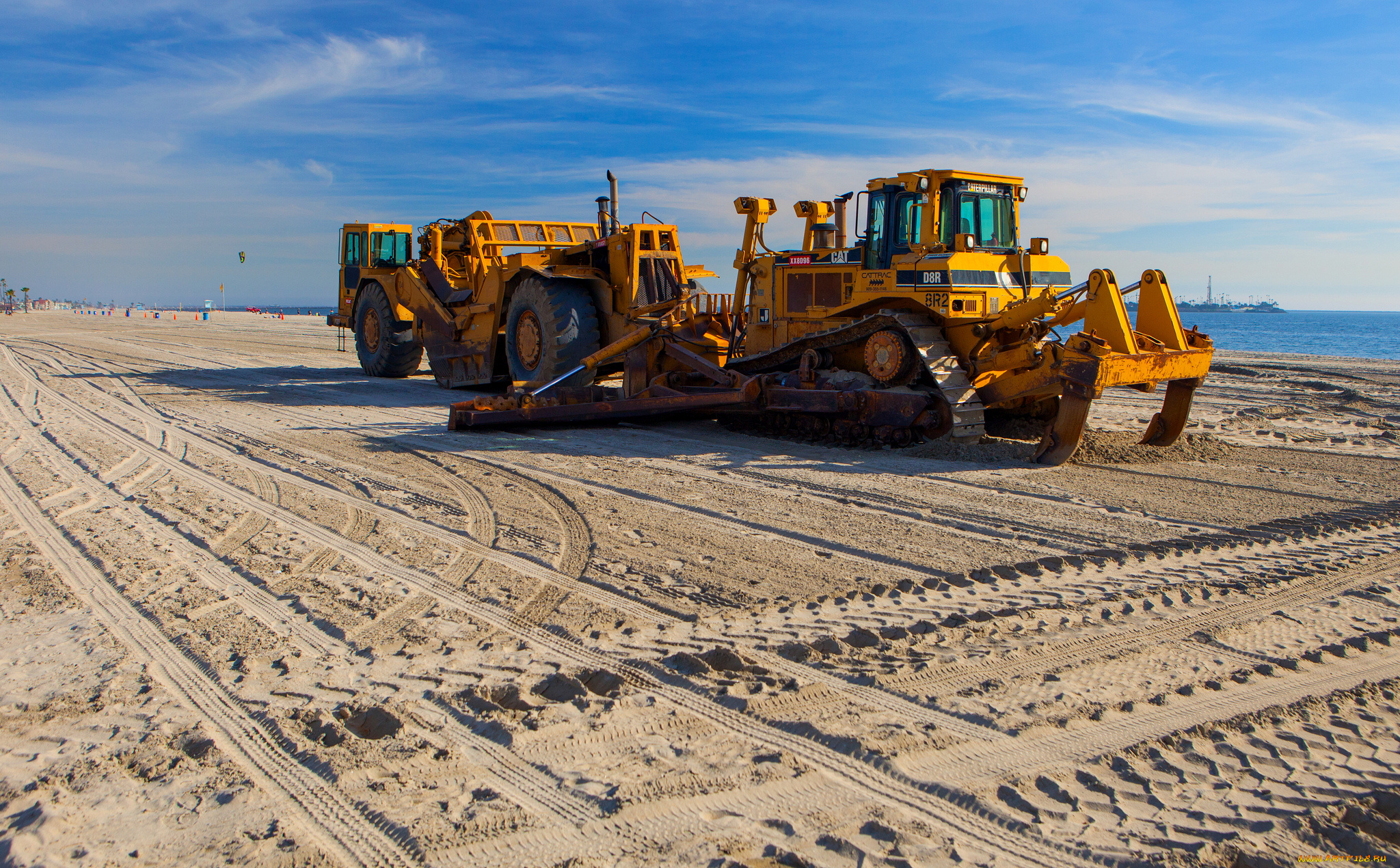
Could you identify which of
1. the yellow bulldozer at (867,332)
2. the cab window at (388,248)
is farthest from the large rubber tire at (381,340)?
the yellow bulldozer at (867,332)

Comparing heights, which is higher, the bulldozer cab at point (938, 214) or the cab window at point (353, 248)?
the cab window at point (353, 248)

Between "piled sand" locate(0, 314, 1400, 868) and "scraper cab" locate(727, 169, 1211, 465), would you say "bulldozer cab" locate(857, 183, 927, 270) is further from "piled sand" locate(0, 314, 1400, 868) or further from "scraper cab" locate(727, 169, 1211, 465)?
"piled sand" locate(0, 314, 1400, 868)

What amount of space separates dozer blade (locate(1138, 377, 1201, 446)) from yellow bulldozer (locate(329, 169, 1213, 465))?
13 millimetres

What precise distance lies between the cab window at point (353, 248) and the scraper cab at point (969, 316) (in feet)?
33.8

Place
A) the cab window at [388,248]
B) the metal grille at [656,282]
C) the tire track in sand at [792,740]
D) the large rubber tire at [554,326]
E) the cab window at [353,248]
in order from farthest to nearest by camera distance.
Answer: the cab window at [353,248], the cab window at [388,248], the metal grille at [656,282], the large rubber tire at [554,326], the tire track in sand at [792,740]

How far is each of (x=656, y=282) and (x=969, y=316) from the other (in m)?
4.96

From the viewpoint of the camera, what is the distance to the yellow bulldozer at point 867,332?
8367mm

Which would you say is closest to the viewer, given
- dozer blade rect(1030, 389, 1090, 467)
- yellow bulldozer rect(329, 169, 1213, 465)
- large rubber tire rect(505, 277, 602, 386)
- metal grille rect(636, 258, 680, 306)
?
dozer blade rect(1030, 389, 1090, 467)

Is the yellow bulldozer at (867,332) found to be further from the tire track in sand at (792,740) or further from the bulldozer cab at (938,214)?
the tire track in sand at (792,740)

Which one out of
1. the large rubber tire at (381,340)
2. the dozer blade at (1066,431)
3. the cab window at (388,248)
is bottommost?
the dozer blade at (1066,431)

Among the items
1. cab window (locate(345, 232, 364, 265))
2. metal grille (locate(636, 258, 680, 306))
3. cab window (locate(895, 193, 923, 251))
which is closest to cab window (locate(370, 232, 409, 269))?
cab window (locate(345, 232, 364, 265))

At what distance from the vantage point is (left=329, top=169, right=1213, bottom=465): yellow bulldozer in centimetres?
837

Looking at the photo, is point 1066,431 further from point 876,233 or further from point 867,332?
point 876,233

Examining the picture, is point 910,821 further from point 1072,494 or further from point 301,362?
point 301,362
